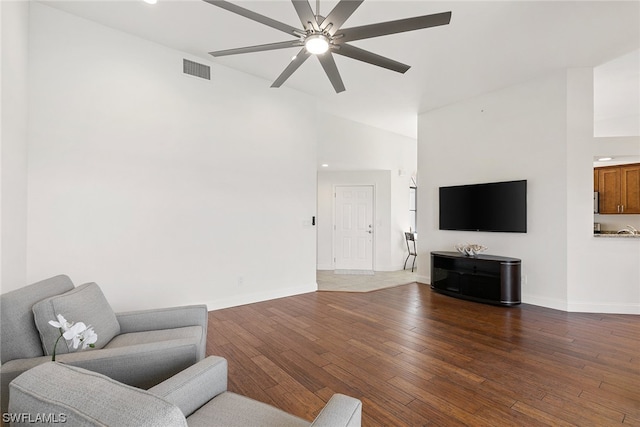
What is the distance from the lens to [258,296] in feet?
14.4

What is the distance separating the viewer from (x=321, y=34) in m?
2.19

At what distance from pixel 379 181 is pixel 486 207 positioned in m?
2.87

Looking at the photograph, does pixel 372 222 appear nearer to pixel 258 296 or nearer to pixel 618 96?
pixel 258 296

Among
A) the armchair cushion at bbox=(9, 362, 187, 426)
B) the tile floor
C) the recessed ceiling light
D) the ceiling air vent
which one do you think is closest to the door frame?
the tile floor

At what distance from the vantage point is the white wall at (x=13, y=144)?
215cm

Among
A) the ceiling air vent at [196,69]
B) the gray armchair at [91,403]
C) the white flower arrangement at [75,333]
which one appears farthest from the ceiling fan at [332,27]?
the gray armchair at [91,403]

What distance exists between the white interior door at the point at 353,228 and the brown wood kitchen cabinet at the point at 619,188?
493 cm

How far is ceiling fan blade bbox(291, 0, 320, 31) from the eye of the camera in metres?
1.93

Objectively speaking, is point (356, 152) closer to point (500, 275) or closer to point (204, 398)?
point (500, 275)

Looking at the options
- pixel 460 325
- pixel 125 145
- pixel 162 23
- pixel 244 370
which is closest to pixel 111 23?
pixel 162 23

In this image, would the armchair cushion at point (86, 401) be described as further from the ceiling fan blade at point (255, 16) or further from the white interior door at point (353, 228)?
the white interior door at point (353, 228)

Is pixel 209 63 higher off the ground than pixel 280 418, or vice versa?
pixel 209 63

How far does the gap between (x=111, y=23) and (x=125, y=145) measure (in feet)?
4.41

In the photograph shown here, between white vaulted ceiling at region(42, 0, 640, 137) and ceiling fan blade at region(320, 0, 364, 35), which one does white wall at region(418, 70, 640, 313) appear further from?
ceiling fan blade at region(320, 0, 364, 35)
